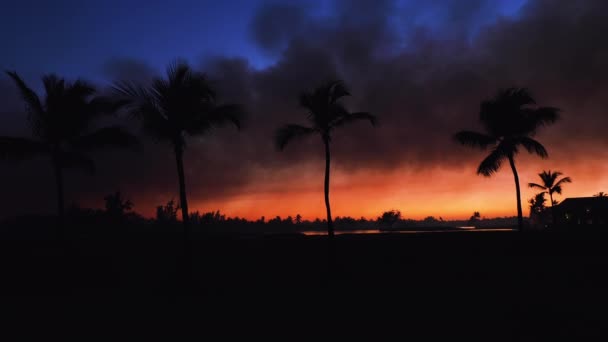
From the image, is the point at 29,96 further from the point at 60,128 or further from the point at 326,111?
the point at 326,111

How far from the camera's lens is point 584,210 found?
150 feet

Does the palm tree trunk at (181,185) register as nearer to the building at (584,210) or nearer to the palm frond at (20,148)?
the palm frond at (20,148)

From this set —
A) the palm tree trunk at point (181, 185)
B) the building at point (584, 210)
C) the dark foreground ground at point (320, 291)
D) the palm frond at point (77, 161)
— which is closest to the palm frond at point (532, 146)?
the dark foreground ground at point (320, 291)

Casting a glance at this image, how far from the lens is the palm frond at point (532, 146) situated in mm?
20078

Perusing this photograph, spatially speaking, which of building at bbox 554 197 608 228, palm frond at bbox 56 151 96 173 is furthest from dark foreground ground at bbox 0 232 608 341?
building at bbox 554 197 608 228

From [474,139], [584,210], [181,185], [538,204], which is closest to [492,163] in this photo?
[474,139]

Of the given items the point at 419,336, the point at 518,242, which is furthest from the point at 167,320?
the point at 518,242

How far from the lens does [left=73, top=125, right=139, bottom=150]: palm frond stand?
1464cm

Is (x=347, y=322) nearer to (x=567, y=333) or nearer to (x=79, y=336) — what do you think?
(x=567, y=333)

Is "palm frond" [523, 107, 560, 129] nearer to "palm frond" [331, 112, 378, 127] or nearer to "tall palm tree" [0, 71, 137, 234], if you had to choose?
"palm frond" [331, 112, 378, 127]

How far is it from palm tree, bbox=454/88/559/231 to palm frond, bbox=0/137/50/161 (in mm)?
24335

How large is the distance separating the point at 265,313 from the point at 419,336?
3.26 meters

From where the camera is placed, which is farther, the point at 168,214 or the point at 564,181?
the point at 168,214

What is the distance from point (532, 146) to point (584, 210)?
119 ft
